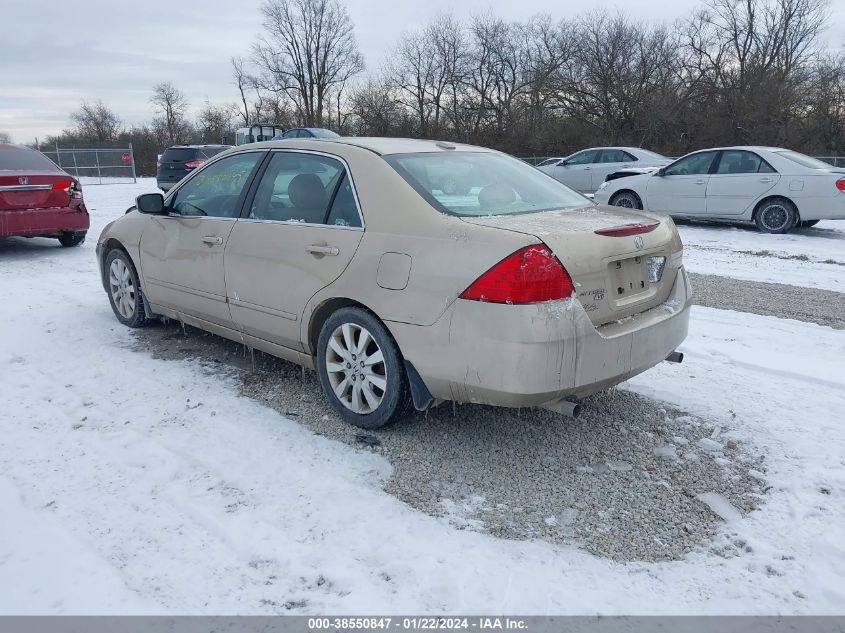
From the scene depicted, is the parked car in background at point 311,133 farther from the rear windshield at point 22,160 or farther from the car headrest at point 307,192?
the car headrest at point 307,192

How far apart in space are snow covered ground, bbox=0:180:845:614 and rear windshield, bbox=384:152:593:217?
1.41 metres

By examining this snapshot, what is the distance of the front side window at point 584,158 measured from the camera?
19328 mm

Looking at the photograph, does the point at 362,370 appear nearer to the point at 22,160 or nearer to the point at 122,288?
the point at 122,288

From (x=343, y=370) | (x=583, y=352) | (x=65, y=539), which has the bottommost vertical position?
(x=65, y=539)

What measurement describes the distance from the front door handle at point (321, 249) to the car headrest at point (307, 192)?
258mm

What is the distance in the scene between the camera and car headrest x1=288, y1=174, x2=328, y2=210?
155 inches

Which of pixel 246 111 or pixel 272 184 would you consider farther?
pixel 246 111

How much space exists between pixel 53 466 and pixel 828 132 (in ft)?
107

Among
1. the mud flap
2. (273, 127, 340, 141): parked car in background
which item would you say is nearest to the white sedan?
the mud flap

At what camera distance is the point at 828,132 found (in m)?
28.2

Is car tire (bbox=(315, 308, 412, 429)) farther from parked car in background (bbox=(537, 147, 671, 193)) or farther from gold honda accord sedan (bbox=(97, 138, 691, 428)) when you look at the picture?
parked car in background (bbox=(537, 147, 671, 193))

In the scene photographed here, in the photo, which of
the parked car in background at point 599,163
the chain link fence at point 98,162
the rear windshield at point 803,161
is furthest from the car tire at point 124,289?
the chain link fence at point 98,162

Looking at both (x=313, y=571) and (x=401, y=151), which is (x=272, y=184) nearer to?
(x=401, y=151)

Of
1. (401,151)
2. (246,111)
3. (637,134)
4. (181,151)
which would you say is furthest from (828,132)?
(246,111)
